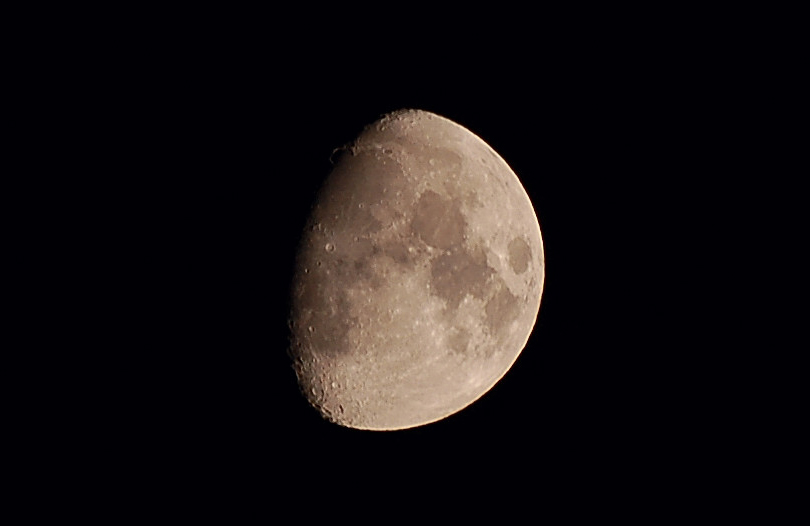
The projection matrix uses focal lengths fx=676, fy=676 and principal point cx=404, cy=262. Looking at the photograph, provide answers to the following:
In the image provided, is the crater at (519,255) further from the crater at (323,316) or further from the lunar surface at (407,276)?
the crater at (323,316)

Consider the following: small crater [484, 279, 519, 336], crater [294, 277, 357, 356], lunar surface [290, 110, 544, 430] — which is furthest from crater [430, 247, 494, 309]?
crater [294, 277, 357, 356]

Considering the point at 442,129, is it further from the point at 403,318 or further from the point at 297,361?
the point at 297,361

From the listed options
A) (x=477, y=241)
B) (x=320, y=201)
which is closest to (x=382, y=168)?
(x=320, y=201)

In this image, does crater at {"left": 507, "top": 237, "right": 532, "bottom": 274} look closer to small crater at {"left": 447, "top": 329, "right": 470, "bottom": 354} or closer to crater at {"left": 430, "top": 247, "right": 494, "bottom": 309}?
crater at {"left": 430, "top": 247, "right": 494, "bottom": 309}

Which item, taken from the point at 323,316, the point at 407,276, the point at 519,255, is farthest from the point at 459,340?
the point at 323,316

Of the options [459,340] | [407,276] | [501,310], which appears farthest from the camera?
[501,310]

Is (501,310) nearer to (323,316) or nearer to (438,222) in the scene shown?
(438,222)
